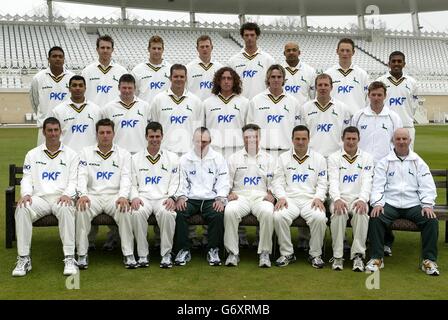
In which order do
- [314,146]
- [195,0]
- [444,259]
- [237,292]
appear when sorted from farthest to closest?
[195,0] < [314,146] < [444,259] < [237,292]

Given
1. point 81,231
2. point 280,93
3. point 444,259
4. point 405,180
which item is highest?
point 280,93

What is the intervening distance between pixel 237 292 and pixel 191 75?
3.37 meters

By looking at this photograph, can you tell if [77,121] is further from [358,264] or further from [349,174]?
[358,264]

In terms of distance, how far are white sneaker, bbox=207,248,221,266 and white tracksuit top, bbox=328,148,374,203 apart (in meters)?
1.31

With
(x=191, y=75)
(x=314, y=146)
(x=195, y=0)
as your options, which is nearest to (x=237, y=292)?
(x=314, y=146)

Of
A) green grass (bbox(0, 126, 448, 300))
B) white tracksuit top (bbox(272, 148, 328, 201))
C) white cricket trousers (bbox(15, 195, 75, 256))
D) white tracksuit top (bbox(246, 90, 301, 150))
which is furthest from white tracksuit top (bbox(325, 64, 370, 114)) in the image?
white cricket trousers (bbox(15, 195, 75, 256))

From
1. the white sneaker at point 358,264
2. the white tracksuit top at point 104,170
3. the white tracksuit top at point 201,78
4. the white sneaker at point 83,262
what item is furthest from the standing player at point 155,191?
the white sneaker at point 358,264

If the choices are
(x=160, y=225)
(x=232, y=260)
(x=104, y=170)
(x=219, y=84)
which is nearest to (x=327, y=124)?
(x=219, y=84)

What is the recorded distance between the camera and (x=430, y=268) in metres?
5.15

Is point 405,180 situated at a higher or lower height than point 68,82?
lower

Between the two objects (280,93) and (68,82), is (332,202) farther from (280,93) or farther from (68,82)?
(68,82)

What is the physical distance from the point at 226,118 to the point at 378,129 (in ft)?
5.61

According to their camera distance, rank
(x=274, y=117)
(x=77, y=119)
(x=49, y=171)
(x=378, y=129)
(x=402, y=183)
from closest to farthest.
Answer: (x=402, y=183) → (x=49, y=171) → (x=378, y=129) → (x=77, y=119) → (x=274, y=117)

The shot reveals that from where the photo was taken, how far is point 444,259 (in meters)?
5.73
